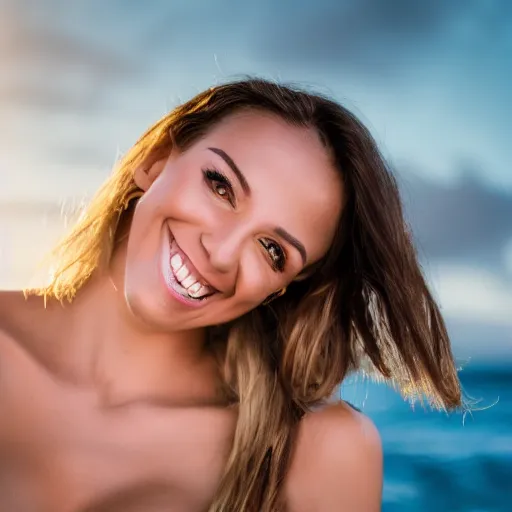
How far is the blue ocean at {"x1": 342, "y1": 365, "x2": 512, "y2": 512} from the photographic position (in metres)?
6.38

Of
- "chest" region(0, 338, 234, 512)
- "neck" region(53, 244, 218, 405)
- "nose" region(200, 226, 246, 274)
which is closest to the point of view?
"nose" region(200, 226, 246, 274)

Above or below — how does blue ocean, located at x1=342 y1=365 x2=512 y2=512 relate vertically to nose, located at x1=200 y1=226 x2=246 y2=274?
below

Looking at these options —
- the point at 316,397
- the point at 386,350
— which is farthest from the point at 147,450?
the point at 386,350

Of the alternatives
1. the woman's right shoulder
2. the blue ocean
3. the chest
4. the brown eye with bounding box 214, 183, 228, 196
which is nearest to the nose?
the brown eye with bounding box 214, 183, 228, 196

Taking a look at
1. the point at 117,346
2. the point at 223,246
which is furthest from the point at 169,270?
the point at 117,346

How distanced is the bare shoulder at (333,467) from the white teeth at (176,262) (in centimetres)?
74

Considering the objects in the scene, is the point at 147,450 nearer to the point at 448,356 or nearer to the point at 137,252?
the point at 137,252

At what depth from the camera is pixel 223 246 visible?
8.15 feet

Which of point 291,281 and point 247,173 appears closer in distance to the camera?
point 247,173

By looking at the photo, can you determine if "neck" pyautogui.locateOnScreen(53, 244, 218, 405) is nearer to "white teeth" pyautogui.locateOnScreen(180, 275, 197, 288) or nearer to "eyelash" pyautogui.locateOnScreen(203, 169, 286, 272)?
A: "white teeth" pyautogui.locateOnScreen(180, 275, 197, 288)

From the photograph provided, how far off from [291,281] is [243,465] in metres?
0.64

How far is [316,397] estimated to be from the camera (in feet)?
9.40

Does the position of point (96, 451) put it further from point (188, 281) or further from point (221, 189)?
point (221, 189)

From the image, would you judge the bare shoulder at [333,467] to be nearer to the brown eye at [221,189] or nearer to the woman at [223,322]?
the woman at [223,322]
